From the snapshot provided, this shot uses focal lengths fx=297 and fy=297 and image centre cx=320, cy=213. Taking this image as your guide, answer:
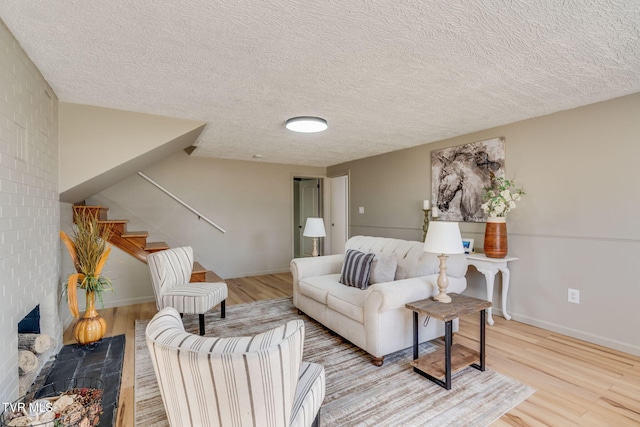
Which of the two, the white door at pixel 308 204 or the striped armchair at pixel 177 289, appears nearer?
the striped armchair at pixel 177 289

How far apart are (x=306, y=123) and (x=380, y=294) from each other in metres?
1.80

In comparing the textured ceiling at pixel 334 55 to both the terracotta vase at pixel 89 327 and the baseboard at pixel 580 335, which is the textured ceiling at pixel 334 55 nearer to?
the terracotta vase at pixel 89 327

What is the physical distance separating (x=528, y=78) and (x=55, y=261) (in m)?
4.09

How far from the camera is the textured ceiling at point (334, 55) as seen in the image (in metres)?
1.42

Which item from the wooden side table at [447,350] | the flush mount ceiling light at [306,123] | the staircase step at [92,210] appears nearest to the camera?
the wooden side table at [447,350]

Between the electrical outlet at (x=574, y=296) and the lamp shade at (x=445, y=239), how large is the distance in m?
1.55

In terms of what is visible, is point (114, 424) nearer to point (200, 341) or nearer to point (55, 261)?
point (200, 341)

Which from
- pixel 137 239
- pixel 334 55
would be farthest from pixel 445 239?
pixel 137 239

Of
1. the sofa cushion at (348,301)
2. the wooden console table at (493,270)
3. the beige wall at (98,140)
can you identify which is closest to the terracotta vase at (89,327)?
the beige wall at (98,140)

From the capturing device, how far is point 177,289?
2.96 m

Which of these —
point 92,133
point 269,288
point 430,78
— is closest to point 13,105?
point 92,133

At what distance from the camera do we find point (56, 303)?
8.57 feet

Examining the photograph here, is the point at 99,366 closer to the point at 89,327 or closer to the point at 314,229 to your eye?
the point at 89,327

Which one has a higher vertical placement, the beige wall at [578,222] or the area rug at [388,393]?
the beige wall at [578,222]
